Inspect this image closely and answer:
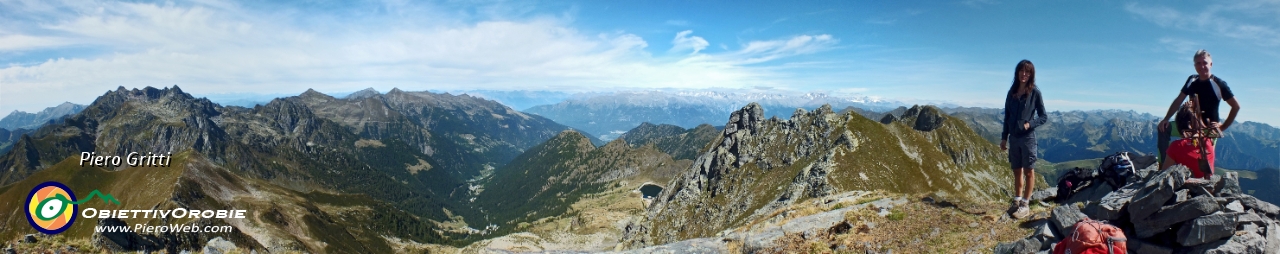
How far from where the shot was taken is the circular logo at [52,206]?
30.5 m

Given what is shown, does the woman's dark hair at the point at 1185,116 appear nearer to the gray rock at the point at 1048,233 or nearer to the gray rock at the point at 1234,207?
the gray rock at the point at 1234,207

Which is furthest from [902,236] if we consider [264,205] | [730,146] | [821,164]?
[264,205]

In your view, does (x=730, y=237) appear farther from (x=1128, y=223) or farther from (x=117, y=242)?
(x=117, y=242)

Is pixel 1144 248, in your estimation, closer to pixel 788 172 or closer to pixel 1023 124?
pixel 1023 124

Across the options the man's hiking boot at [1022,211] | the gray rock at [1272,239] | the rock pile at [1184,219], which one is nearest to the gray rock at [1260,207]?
the rock pile at [1184,219]

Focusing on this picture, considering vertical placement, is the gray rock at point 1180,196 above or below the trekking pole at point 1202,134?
below

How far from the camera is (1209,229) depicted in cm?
1074

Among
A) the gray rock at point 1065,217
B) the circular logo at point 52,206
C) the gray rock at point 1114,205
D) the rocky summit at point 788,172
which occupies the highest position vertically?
the gray rock at point 1114,205

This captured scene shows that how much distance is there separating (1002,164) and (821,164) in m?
149

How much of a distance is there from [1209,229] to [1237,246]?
51 cm

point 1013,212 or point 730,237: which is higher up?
point 1013,212

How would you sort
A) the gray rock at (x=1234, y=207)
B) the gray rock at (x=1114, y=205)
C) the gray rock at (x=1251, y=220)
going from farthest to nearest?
the gray rock at (x=1114, y=205)
the gray rock at (x=1234, y=207)
the gray rock at (x=1251, y=220)

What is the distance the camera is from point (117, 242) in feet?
96.1

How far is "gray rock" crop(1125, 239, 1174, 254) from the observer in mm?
11148
